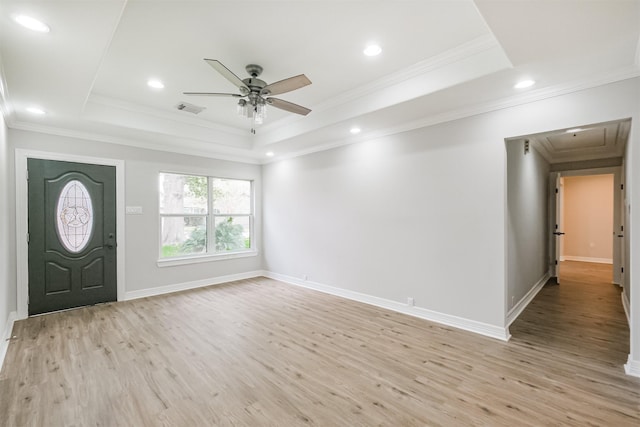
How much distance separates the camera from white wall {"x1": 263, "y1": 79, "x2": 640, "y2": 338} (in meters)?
3.26

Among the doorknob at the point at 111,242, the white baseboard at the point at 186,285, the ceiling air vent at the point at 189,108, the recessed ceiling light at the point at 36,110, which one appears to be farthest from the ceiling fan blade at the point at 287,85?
the white baseboard at the point at 186,285

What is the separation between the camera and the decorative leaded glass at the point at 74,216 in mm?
4387

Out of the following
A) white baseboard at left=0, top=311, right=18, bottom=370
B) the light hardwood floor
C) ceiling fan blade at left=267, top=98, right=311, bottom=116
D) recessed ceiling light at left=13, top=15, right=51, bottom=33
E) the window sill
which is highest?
recessed ceiling light at left=13, top=15, right=51, bottom=33

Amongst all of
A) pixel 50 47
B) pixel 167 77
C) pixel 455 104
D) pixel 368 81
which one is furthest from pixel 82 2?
pixel 455 104

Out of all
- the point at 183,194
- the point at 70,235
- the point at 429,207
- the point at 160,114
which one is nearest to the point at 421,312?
the point at 429,207

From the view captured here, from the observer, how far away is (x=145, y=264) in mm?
5156

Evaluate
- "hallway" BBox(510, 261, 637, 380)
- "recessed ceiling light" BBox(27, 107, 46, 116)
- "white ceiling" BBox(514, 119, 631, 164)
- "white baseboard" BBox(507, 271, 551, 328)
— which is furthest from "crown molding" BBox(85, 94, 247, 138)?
"hallway" BBox(510, 261, 637, 380)

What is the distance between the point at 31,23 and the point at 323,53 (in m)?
2.25

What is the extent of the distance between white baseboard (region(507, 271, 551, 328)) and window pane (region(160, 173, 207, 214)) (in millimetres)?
5538

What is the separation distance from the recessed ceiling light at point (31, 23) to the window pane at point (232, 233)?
14.5 feet

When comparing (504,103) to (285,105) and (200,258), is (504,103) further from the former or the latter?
(200,258)

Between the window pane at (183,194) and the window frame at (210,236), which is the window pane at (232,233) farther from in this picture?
the window pane at (183,194)

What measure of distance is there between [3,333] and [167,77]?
11.2 feet

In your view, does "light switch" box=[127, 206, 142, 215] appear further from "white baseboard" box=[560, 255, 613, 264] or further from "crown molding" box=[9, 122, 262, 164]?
"white baseboard" box=[560, 255, 613, 264]
